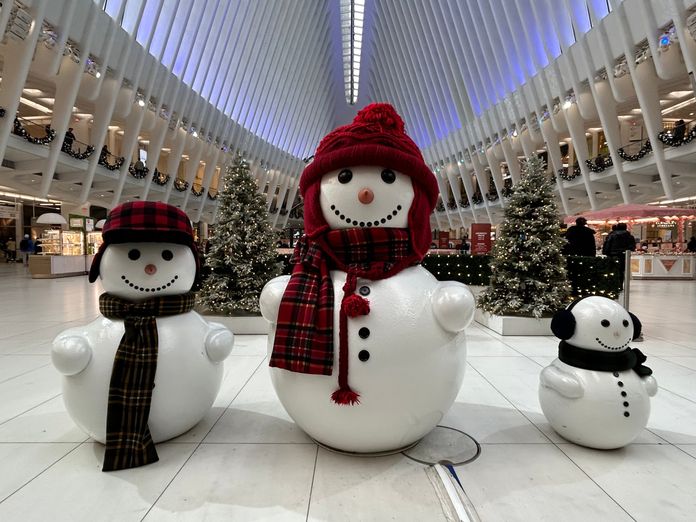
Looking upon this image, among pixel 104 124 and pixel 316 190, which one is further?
pixel 104 124

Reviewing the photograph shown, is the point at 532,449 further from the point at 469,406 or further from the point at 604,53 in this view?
the point at 604,53

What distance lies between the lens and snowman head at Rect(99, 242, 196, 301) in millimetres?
2227

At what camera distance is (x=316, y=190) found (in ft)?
7.32

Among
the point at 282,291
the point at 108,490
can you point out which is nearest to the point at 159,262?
the point at 282,291

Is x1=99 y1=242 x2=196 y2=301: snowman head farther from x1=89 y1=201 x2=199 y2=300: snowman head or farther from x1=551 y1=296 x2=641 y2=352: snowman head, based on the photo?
x1=551 y1=296 x2=641 y2=352: snowman head

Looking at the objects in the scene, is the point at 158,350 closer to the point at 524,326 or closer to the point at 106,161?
the point at 524,326

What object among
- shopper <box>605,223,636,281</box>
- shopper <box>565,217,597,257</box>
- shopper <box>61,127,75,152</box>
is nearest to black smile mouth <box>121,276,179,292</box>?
shopper <box>605,223,636,281</box>

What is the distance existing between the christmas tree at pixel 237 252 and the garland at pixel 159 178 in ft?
52.0

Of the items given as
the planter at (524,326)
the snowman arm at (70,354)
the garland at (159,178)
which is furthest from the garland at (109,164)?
the snowman arm at (70,354)

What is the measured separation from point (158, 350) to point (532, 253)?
5.09m

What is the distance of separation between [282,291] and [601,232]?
2577 centimetres

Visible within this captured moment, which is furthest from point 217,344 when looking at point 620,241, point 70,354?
point 620,241

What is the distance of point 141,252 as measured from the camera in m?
2.25

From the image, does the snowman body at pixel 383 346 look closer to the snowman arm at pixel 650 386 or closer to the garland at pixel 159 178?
the snowman arm at pixel 650 386
